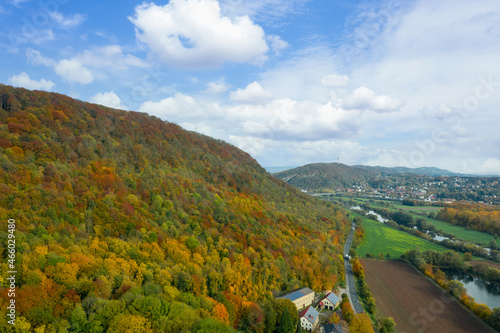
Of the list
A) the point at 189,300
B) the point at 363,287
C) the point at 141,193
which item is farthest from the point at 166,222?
the point at 363,287

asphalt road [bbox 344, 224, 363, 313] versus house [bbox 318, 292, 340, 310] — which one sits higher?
house [bbox 318, 292, 340, 310]

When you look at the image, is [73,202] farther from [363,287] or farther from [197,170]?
[363,287]

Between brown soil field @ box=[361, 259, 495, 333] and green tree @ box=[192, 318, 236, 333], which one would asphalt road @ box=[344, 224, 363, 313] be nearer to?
brown soil field @ box=[361, 259, 495, 333]

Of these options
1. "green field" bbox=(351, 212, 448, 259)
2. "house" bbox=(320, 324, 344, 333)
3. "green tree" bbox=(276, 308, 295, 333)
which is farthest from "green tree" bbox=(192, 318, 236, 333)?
"green field" bbox=(351, 212, 448, 259)

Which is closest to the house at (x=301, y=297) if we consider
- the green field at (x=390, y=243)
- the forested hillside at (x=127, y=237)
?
the forested hillside at (x=127, y=237)

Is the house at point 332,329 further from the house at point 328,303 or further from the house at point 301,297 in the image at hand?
the house at point 328,303

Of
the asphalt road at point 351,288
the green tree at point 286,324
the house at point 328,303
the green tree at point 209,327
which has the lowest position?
the asphalt road at point 351,288
